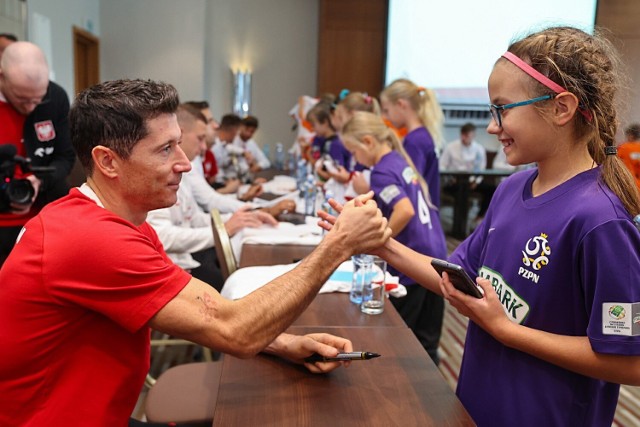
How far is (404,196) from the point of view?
98.1 inches

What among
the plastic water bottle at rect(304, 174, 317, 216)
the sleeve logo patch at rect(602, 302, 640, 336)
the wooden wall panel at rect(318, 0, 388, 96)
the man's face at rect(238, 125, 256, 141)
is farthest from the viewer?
the wooden wall panel at rect(318, 0, 388, 96)

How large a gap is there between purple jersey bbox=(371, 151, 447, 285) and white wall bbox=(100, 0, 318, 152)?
689 cm

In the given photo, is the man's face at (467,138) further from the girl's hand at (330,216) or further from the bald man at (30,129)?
the girl's hand at (330,216)

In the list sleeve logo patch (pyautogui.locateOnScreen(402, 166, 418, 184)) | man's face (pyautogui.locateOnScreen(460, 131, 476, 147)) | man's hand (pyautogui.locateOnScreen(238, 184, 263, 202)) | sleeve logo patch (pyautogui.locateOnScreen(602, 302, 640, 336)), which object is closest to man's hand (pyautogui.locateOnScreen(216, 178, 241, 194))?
man's hand (pyautogui.locateOnScreen(238, 184, 263, 202))

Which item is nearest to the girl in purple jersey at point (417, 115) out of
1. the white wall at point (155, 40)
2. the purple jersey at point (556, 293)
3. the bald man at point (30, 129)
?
the bald man at point (30, 129)

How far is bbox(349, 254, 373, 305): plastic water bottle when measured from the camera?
1.71m

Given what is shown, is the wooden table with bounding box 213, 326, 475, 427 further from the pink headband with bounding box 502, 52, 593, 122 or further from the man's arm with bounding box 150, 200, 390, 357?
the pink headband with bounding box 502, 52, 593, 122

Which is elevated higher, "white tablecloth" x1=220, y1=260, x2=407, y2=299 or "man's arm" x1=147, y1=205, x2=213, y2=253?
"white tablecloth" x1=220, y1=260, x2=407, y2=299

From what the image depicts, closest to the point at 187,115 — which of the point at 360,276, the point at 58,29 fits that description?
the point at 360,276

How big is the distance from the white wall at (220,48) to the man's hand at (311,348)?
8066 mm

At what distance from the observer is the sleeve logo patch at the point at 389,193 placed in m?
2.50

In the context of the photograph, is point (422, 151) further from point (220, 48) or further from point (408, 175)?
point (220, 48)

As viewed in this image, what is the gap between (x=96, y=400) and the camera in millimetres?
1052

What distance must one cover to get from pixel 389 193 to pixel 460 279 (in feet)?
4.70
